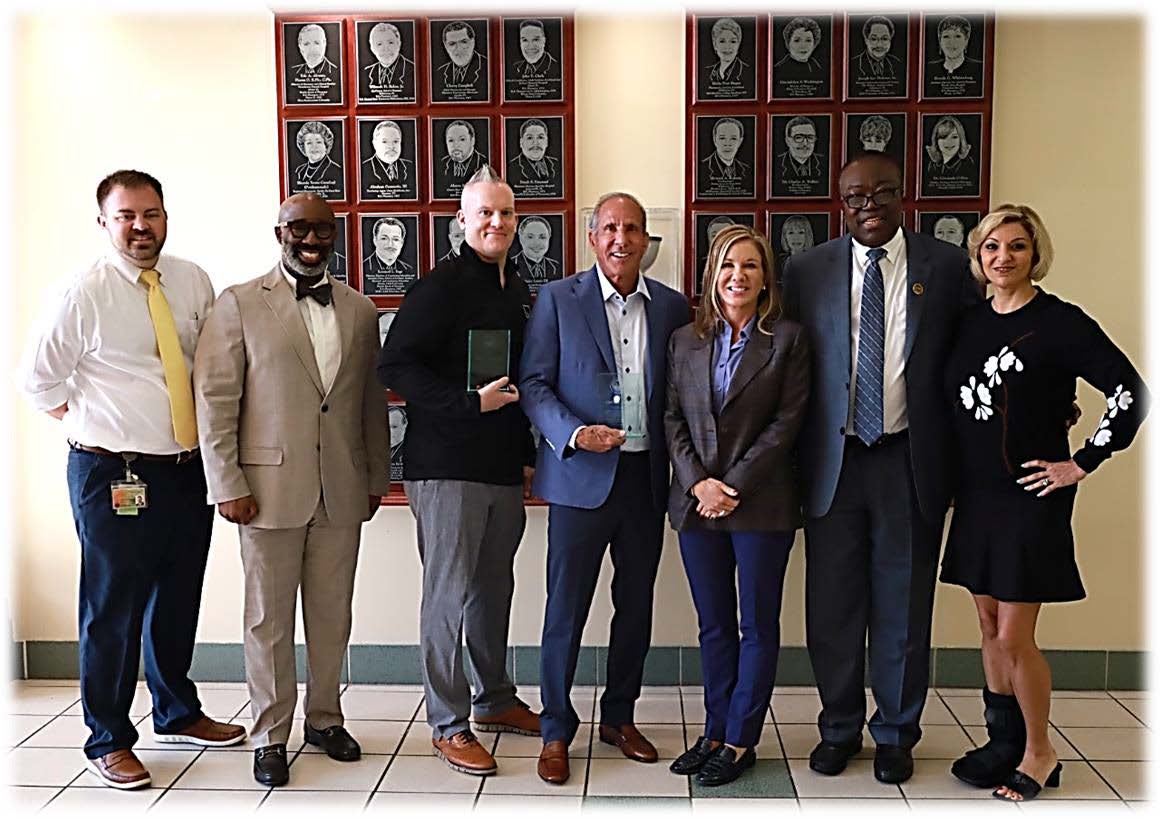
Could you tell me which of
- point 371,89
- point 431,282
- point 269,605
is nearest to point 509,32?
point 371,89

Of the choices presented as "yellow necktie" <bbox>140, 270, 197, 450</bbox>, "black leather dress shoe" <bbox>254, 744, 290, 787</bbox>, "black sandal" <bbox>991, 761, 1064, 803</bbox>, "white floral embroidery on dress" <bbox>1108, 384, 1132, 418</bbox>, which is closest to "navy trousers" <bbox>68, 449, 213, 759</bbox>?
"yellow necktie" <bbox>140, 270, 197, 450</bbox>

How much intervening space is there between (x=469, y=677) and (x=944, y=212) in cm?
253

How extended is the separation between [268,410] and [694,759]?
1.72 meters

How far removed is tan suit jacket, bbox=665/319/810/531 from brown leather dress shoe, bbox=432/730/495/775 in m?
0.99

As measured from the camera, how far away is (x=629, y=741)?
3.60m

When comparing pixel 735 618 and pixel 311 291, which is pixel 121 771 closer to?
pixel 311 291

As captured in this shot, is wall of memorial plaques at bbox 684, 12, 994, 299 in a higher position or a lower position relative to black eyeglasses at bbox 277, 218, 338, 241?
higher

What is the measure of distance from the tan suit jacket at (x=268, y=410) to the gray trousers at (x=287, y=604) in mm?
82

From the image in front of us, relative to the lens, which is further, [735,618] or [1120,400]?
[735,618]

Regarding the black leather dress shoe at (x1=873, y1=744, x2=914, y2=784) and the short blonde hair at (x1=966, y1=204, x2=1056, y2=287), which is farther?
the black leather dress shoe at (x1=873, y1=744, x2=914, y2=784)

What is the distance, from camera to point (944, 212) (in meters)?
4.11

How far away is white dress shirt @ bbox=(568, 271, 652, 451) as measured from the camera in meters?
3.42

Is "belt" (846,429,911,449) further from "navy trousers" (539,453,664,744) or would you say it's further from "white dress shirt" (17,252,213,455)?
"white dress shirt" (17,252,213,455)

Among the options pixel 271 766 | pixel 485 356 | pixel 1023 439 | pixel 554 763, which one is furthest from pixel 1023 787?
pixel 271 766
